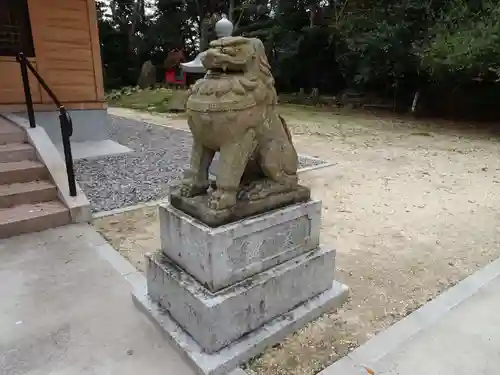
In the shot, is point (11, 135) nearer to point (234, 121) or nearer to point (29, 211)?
point (29, 211)

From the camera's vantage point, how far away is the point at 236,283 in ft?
6.55

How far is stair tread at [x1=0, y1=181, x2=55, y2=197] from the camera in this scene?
3650 millimetres

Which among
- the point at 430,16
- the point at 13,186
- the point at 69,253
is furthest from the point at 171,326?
the point at 430,16

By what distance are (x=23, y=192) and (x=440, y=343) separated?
3.58m

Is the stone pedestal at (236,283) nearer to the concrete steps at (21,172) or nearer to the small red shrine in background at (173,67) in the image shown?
the concrete steps at (21,172)

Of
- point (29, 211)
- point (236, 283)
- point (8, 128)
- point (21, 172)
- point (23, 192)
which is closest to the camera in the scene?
point (236, 283)

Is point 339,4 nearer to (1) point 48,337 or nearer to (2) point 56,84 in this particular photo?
(2) point 56,84

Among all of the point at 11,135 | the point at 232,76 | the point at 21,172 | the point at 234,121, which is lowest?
the point at 21,172

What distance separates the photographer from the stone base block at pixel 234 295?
6.20ft

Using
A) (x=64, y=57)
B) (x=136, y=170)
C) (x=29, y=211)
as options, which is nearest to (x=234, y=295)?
(x=29, y=211)

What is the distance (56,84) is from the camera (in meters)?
5.87

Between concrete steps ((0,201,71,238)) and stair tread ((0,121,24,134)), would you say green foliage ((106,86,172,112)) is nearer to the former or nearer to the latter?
stair tread ((0,121,24,134))

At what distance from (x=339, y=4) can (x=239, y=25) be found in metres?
5.28

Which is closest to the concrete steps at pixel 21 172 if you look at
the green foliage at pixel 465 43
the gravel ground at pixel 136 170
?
the gravel ground at pixel 136 170
